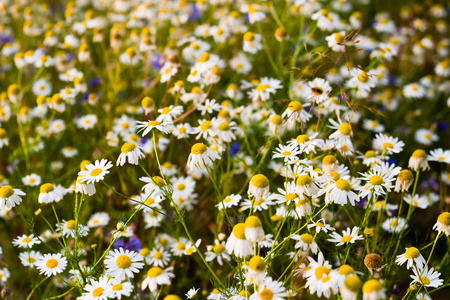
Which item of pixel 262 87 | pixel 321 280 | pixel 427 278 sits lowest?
pixel 427 278

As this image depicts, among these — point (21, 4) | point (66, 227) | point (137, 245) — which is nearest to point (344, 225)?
point (137, 245)

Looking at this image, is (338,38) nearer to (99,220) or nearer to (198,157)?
(198,157)

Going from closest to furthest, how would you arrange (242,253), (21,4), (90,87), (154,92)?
(242,253) → (154,92) → (90,87) → (21,4)

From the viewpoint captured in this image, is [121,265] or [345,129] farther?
[345,129]

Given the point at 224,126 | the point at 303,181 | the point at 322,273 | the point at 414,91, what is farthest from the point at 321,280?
the point at 414,91

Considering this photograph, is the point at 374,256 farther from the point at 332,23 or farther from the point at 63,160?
the point at 63,160

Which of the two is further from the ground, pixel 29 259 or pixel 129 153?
pixel 129 153
